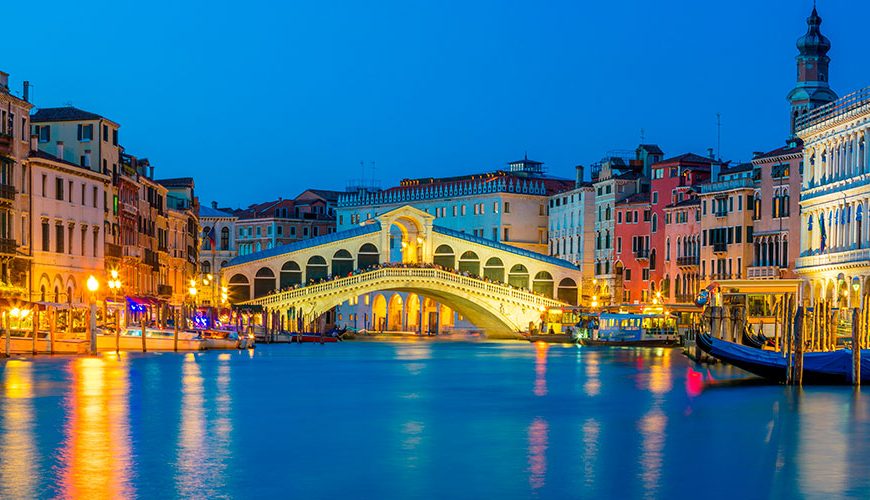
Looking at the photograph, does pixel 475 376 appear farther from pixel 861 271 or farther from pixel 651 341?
pixel 651 341

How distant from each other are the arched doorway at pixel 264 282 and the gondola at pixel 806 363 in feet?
144

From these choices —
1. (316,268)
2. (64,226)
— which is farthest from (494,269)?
(64,226)

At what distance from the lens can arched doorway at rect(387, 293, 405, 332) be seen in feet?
296

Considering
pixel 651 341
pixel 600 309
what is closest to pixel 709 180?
pixel 600 309

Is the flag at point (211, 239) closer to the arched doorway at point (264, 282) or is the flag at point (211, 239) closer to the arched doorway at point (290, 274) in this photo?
the arched doorway at point (264, 282)

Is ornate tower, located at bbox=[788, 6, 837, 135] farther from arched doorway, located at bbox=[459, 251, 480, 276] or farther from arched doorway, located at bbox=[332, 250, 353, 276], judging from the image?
arched doorway, located at bbox=[332, 250, 353, 276]

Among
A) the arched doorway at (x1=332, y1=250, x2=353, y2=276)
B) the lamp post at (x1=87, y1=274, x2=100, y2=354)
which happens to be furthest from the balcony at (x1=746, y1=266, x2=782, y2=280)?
the lamp post at (x1=87, y1=274, x2=100, y2=354)

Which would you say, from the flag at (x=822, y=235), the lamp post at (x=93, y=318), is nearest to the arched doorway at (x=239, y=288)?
the flag at (x=822, y=235)

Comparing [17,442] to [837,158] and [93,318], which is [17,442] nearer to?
[93,318]

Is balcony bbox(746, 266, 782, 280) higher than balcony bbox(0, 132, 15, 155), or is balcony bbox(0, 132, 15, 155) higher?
balcony bbox(0, 132, 15, 155)

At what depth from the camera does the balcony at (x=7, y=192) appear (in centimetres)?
4357

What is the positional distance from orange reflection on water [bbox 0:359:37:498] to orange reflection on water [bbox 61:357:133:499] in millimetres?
346

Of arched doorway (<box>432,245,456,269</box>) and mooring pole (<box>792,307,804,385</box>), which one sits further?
arched doorway (<box>432,245,456,269</box>)

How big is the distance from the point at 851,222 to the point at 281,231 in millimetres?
58491
